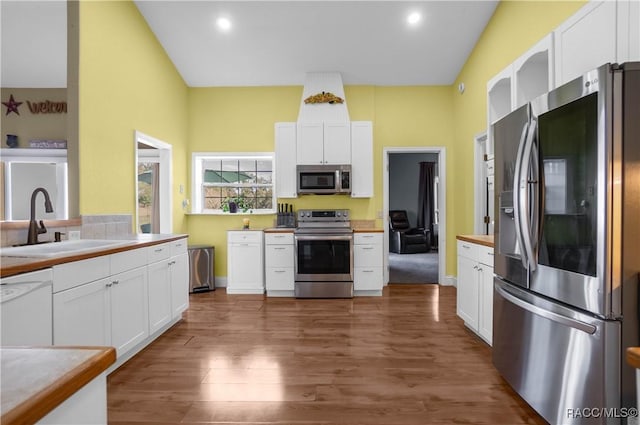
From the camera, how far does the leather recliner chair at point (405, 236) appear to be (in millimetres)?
8032

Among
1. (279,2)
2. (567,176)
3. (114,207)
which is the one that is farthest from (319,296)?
(279,2)

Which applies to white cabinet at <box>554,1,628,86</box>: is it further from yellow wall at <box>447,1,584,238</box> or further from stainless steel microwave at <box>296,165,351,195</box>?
stainless steel microwave at <box>296,165,351,195</box>

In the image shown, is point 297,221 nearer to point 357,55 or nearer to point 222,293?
point 222,293

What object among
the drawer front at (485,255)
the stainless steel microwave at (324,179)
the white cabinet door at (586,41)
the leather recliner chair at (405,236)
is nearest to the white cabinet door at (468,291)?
the drawer front at (485,255)

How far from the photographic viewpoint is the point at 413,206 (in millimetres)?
9062

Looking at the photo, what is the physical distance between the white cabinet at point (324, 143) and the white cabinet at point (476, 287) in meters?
A: 2.09

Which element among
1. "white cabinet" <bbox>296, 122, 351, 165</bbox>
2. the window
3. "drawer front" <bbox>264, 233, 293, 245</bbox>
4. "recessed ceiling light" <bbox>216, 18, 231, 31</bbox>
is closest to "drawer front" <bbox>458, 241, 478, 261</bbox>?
"white cabinet" <bbox>296, 122, 351, 165</bbox>

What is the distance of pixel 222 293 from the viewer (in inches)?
176

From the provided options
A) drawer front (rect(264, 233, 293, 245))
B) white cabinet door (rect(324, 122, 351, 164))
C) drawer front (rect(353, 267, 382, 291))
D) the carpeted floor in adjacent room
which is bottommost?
the carpeted floor in adjacent room

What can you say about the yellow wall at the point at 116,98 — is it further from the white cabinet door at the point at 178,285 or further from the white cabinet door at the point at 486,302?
the white cabinet door at the point at 486,302

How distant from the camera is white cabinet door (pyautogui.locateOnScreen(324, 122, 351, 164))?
4535mm

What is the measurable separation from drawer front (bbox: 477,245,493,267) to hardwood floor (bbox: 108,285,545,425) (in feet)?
2.36

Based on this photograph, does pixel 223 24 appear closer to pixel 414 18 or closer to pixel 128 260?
pixel 414 18

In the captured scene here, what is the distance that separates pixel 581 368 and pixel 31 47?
467cm
